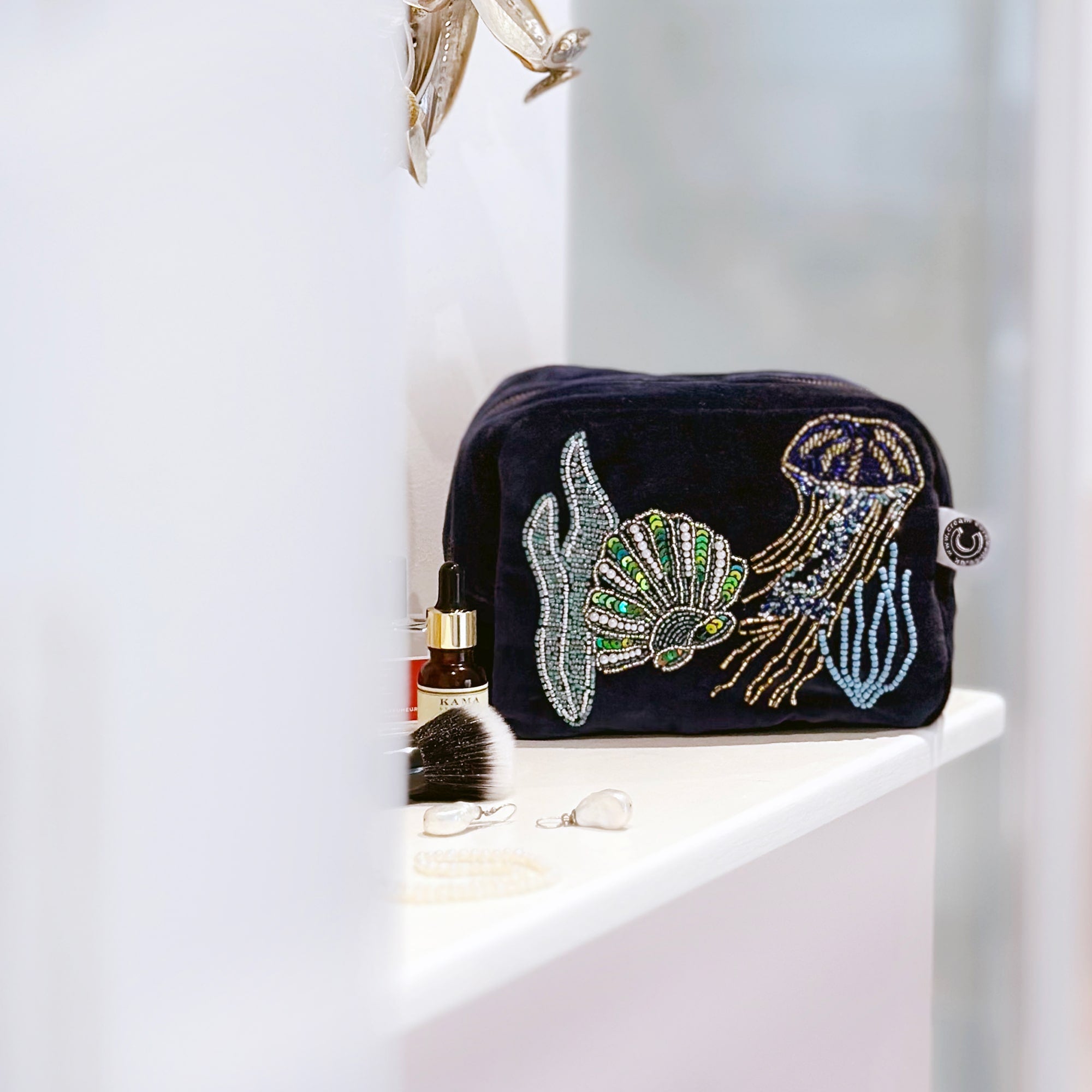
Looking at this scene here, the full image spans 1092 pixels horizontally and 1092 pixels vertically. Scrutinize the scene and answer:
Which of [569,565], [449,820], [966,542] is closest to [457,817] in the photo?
[449,820]

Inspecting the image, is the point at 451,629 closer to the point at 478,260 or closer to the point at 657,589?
the point at 657,589

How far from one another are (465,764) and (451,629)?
61 millimetres

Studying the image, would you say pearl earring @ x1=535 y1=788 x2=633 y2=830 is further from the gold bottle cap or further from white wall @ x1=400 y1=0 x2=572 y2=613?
white wall @ x1=400 y1=0 x2=572 y2=613

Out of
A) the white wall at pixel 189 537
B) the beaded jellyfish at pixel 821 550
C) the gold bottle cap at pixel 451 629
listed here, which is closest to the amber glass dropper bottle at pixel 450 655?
the gold bottle cap at pixel 451 629

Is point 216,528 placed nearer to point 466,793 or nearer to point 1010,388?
point 466,793

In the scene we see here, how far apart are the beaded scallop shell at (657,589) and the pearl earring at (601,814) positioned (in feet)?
0.30

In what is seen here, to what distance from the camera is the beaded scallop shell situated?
44cm

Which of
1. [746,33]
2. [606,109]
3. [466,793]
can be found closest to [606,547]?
[466,793]

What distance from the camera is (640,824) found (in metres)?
0.36

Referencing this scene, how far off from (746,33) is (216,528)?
0.80m

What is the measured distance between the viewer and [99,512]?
145mm

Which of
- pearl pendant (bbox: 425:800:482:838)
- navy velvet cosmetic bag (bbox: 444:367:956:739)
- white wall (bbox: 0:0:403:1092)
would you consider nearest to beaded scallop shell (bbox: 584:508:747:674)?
navy velvet cosmetic bag (bbox: 444:367:956:739)

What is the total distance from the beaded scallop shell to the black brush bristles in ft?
0.25

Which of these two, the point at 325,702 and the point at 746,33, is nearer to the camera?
the point at 325,702
